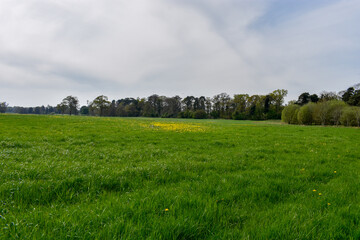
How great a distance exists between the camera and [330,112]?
52781 mm

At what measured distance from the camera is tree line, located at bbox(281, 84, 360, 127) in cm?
4724

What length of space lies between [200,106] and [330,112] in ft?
341

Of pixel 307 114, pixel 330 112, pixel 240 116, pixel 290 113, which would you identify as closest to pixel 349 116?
pixel 330 112

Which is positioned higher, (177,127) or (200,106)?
(200,106)

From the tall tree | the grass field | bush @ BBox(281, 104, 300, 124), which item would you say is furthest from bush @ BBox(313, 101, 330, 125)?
the tall tree

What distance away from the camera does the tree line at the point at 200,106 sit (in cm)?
10994

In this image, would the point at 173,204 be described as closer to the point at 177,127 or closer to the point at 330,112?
the point at 177,127

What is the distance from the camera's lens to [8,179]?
4.35 m

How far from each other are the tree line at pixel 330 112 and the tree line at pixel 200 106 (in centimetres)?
3703

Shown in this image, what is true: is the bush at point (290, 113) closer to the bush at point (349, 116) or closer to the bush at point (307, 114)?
the bush at point (307, 114)

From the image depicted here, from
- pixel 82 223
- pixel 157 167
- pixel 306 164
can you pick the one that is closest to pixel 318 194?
pixel 306 164

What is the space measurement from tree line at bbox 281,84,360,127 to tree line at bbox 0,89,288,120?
121 feet

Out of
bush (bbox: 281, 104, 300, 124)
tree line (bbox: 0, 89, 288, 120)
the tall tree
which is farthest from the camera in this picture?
the tall tree

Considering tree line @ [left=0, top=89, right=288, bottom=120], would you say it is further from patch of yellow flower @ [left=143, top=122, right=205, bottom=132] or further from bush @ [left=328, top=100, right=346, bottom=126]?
patch of yellow flower @ [left=143, top=122, right=205, bottom=132]
